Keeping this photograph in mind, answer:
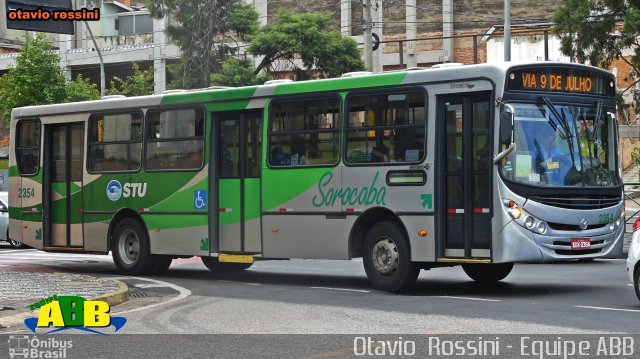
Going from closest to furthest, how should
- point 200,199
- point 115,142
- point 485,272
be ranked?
point 485,272, point 200,199, point 115,142

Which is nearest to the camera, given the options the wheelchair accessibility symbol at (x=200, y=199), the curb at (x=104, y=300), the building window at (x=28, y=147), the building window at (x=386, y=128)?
the curb at (x=104, y=300)

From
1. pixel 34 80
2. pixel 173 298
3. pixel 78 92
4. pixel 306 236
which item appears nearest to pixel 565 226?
pixel 306 236

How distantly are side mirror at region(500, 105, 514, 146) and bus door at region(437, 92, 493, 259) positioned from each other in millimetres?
299

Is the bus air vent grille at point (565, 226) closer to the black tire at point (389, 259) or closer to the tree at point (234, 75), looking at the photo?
the black tire at point (389, 259)

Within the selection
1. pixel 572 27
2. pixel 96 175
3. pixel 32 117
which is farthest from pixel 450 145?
pixel 572 27

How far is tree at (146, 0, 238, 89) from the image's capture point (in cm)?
5100

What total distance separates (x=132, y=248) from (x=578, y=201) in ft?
28.9

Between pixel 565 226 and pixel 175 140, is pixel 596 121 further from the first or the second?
pixel 175 140

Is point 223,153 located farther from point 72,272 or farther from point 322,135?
point 72,272

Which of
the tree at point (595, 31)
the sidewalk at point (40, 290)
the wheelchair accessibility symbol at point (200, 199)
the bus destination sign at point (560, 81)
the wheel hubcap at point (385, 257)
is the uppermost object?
the tree at point (595, 31)

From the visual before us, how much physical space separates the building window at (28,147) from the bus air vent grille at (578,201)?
1124 centimetres

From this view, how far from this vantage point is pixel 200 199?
19156 millimetres

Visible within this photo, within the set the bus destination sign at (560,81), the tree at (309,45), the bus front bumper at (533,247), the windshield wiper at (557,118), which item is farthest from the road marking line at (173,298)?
the tree at (309,45)

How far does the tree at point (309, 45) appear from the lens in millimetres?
47319
